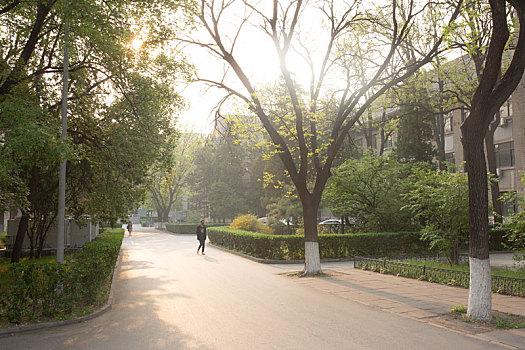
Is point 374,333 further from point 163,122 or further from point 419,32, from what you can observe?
point 419,32

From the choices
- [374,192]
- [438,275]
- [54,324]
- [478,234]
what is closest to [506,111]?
[374,192]

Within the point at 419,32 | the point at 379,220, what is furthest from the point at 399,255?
the point at 419,32

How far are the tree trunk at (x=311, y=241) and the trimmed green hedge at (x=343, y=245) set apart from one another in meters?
4.37

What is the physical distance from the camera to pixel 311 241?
14945mm

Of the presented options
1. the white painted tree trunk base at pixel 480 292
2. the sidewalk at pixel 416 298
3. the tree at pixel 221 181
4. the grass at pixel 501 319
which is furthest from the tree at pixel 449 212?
the tree at pixel 221 181

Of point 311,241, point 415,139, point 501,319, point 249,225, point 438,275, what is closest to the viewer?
point 501,319

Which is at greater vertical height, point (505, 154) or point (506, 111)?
point (506, 111)

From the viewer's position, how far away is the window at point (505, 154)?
3066 centimetres

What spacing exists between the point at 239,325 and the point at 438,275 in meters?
7.54

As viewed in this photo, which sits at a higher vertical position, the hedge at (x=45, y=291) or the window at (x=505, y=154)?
the window at (x=505, y=154)

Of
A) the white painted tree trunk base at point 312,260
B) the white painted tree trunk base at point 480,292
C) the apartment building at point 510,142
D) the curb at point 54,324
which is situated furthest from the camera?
the apartment building at point 510,142

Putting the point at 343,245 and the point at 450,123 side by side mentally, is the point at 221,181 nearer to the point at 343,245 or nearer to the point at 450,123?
the point at 450,123

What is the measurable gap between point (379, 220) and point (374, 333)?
1565 centimetres

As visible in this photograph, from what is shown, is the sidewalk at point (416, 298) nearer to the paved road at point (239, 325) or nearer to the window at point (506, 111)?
the paved road at point (239, 325)
